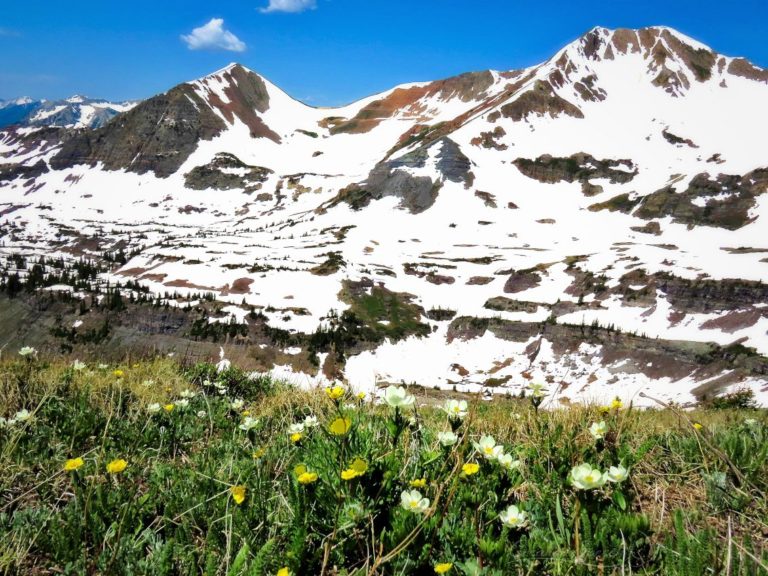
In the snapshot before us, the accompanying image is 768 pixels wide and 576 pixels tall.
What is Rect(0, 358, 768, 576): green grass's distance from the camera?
1.96 metres

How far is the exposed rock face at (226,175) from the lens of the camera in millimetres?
181375

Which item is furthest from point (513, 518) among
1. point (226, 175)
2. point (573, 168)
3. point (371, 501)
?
point (226, 175)

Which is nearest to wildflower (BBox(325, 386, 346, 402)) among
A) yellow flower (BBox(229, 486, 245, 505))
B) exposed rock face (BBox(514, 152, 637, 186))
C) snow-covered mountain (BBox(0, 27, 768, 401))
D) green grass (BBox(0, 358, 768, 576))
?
green grass (BBox(0, 358, 768, 576))

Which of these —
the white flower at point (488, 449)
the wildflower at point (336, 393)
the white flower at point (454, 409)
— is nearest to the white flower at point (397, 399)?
the white flower at point (454, 409)

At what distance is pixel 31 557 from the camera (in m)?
2.20

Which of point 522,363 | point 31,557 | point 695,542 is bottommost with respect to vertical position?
point 522,363

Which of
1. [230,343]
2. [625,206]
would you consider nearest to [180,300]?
[230,343]

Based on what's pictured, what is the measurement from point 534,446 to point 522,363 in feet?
164

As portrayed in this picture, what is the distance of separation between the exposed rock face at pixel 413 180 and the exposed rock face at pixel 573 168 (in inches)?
829

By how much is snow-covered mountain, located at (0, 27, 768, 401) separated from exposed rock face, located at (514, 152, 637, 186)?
0.61 m

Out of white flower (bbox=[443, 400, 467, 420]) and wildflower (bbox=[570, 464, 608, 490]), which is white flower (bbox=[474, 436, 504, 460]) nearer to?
white flower (bbox=[443, 400, 467, 420])

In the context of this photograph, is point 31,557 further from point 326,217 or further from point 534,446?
point 326,217

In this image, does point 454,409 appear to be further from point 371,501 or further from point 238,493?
point 238,493

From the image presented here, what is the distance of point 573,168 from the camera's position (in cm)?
13350
